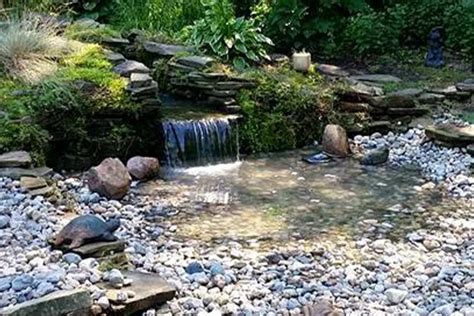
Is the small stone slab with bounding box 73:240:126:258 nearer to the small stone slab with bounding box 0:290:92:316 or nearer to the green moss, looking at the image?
the small stone slab with bounding box 0:290:92:316

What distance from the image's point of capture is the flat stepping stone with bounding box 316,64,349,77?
7602 mm

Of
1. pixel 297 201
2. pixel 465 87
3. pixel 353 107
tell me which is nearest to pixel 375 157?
pixel 353 107

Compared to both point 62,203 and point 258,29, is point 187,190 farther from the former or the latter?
point 258,29

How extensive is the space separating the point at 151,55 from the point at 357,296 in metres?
4.58

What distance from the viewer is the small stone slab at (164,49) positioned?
746 centimetres

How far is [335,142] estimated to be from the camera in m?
6.54

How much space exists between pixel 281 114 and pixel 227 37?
1.14 meters

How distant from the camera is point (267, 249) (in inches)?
173

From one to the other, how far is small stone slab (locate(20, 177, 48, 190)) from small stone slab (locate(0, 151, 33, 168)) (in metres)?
0.26

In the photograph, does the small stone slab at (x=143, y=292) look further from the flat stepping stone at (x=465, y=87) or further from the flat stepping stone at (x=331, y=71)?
the flat stepping stone at (x=465, y=87)

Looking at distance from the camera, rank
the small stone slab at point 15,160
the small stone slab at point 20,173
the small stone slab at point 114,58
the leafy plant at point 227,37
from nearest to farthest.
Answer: the small stone slab at point 20,173
the small stone slab at point 15,160
the small stone slab at point 114,58
the leafy plant at point 227,37

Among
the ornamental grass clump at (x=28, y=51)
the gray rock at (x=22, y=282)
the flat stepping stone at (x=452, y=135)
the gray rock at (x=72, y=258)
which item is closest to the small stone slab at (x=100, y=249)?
the gray rock at (x=72, y=258)

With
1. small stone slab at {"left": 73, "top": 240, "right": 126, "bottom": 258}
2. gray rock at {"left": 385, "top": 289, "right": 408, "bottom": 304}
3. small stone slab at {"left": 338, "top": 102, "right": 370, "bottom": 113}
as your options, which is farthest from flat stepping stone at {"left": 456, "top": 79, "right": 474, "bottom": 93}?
small stone slab at {"left": 73, "top": 240, "right": 126, "bottom": 258}

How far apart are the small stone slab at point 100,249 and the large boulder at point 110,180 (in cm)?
130
